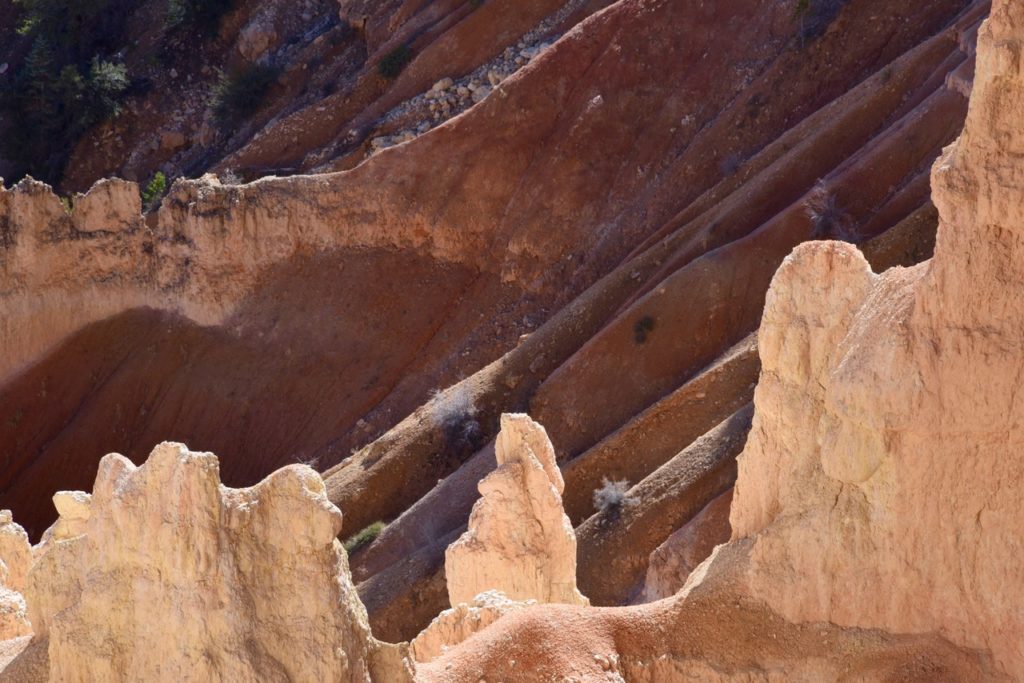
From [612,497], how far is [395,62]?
2836 cm

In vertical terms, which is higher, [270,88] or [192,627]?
[270,88]

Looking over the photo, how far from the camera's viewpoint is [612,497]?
3691cm

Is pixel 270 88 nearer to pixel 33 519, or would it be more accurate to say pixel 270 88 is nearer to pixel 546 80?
pixel 546 80

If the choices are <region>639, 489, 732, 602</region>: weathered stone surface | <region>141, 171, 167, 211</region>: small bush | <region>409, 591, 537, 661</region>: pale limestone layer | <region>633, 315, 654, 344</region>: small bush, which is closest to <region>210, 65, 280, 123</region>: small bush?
<region>141, 171, 167, 211</region>: small bush

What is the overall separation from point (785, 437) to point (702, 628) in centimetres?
238

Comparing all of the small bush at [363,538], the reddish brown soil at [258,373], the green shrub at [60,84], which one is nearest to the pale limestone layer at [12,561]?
the small bush at [363,538]

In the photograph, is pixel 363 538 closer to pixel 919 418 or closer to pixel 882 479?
pixel 882 479

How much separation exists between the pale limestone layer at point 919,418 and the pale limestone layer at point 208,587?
508cm

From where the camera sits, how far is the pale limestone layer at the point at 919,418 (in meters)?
19.3

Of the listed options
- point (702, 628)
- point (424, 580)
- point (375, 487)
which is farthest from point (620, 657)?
point (375, 487)

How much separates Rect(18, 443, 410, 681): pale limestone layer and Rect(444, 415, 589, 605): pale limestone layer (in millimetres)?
6782

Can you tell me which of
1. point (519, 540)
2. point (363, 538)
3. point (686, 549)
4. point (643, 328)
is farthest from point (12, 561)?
point (643, 328)

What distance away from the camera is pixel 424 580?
1515 inches

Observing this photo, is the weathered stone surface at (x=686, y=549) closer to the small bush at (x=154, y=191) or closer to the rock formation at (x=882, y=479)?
the rock formation at (x=882, y=479)
